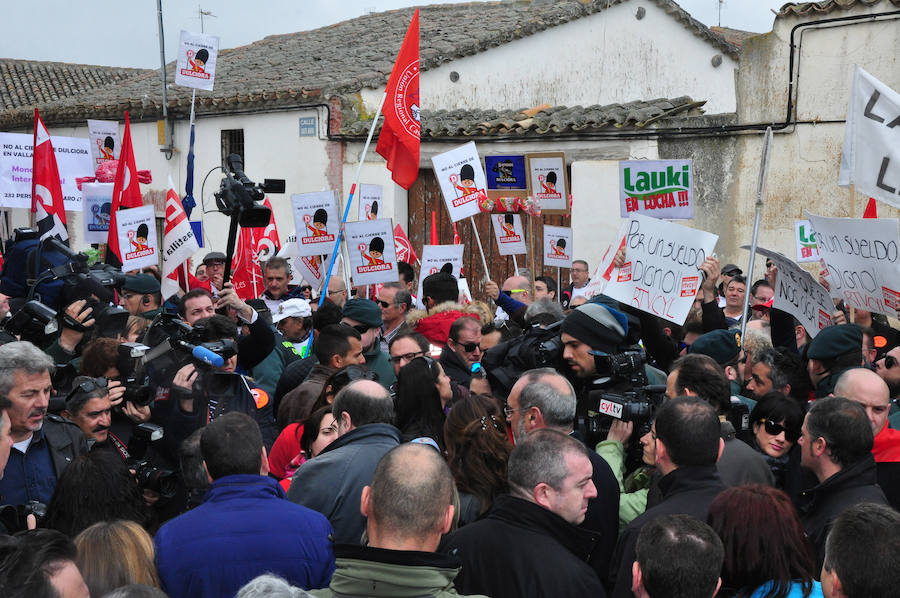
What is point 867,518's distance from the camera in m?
A: 2.71

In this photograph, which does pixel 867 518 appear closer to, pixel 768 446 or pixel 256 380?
pixel 768 446

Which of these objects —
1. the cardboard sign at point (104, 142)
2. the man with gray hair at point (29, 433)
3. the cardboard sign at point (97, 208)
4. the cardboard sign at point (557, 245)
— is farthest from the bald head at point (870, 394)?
the cardboard sign at point (104, 142)

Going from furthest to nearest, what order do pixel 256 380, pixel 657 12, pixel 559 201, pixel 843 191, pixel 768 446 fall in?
1. pixel 657 12
2. pixel 843 191
3. pixel 559 201
4. pixel 256 380
5. pixel 768 446

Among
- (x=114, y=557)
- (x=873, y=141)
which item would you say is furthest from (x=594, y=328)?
(x=114, y=557)

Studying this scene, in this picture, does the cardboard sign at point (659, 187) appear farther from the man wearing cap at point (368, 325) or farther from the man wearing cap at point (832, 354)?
the man wearing cap at point (832, 354)

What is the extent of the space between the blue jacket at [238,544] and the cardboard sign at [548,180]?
7.71 meters

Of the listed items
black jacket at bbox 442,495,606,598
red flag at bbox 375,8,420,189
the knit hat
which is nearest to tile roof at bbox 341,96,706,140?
red flag at bbox 375,8,420,189

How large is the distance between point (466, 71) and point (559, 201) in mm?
8479

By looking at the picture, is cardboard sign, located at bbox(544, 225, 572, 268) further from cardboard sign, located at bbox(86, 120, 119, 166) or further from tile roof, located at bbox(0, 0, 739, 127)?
cardboard sign, located at bbox(86, 120, 119, 166)

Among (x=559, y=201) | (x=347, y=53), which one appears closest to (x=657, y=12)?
(x=347, y=53)

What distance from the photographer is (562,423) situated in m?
4.11

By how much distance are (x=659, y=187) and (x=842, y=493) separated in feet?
17.5

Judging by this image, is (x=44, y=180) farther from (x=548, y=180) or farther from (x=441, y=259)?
(x=548, y=180)

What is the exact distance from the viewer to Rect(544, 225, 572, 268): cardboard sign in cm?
1143
